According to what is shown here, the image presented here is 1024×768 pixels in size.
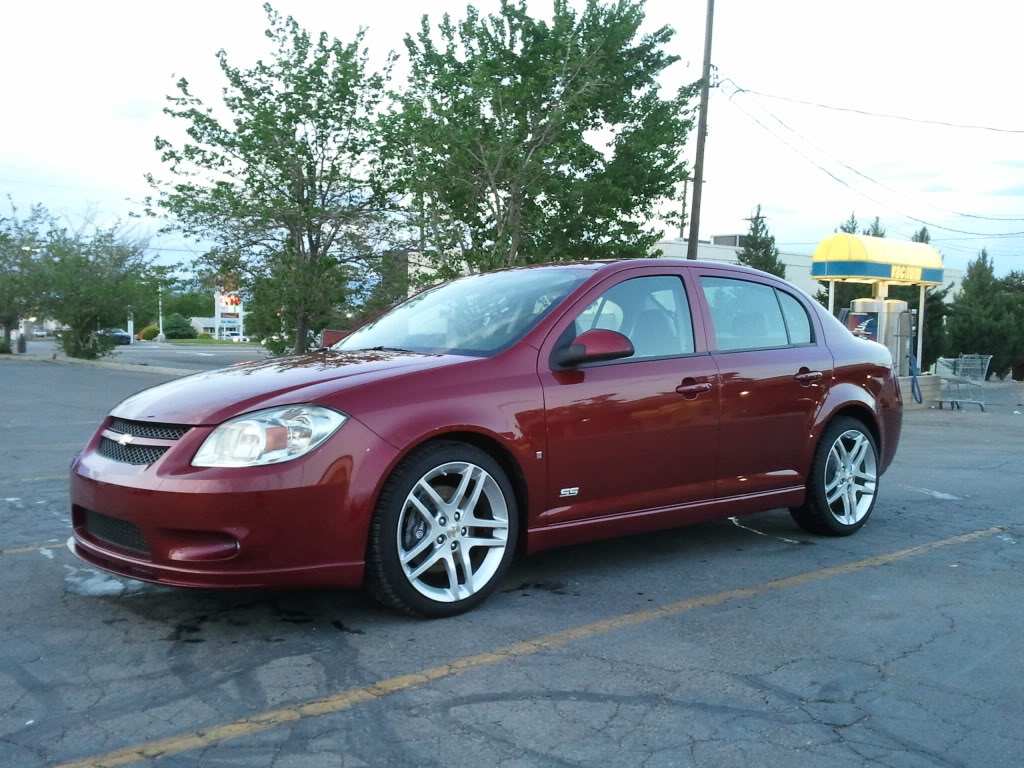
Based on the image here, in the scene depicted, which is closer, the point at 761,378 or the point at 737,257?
the point at 761,378

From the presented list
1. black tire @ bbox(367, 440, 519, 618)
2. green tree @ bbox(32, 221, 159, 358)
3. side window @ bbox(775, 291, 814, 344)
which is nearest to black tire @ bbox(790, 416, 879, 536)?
side window @ bbox(775, 291, 814, 344)

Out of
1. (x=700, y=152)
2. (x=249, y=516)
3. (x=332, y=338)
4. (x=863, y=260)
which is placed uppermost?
(x=700, y=152)

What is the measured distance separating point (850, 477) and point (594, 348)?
7.74 ft

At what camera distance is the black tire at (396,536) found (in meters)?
4.02

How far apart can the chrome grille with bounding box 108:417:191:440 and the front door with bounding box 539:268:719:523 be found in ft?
5.20

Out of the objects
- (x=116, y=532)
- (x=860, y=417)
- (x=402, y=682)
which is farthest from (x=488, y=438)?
(x=860, y=417)

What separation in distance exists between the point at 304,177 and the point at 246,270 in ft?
7.63

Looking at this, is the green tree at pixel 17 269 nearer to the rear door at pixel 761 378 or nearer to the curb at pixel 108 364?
the curb at pixel 108 364

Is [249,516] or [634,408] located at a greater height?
[634,408]

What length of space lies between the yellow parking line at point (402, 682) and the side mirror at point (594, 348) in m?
1.15

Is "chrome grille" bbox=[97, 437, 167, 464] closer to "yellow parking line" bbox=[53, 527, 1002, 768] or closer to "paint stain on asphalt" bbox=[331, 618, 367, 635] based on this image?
"paint stain on asphalt" bbox=[331, 618, 367, 635]

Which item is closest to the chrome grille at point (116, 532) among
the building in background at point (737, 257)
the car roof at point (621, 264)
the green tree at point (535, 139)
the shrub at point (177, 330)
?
the car roof at point (621, 264)

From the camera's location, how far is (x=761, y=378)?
546cm

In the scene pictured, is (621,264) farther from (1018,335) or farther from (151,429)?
(1018,335)
